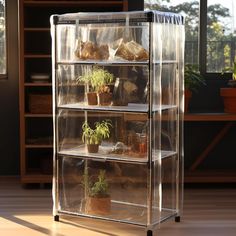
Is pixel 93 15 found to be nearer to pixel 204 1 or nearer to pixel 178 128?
pixel 178 128

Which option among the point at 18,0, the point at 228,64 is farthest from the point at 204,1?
the point at 18,0

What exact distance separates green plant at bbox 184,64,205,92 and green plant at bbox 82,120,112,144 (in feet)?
4.76

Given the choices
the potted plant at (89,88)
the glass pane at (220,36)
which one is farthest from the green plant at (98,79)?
the glass pane at (220,36)

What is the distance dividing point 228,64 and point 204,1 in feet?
2.25

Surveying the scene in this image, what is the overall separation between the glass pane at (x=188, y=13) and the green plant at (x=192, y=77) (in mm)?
248

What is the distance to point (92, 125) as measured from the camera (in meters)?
4.84

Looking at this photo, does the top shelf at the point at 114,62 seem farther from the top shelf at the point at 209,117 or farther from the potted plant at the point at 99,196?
the top shelf at the point at 209,117

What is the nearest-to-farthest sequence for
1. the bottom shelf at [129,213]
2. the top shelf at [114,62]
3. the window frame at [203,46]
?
the top shelf at [114,62] < the bottom shelf at [129,213] < the window frame at [203,46]

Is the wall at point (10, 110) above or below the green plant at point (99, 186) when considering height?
above

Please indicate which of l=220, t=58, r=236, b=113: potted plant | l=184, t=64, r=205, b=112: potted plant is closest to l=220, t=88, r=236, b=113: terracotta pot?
l=220, t=58, r=236, b=113: potted plant

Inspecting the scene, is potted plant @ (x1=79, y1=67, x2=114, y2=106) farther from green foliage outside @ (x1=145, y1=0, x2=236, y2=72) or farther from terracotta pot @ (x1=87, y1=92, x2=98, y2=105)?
green foliage outside @ (x1=145, y1=0, x2=236, y2=72)

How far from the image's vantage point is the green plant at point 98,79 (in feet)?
15.4

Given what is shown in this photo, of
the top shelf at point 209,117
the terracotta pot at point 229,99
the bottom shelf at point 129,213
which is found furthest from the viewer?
the terracotta pot at point 229,99

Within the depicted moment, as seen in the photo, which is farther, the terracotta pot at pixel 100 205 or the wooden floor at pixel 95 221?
the terracotta pot at pixel 100 205
